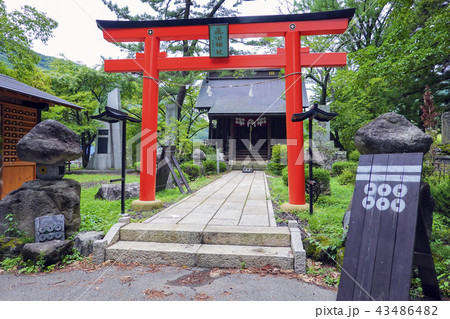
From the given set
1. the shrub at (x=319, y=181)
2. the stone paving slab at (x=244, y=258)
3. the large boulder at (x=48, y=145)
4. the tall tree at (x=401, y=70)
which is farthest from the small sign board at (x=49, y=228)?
the tall tree at (x=401, y=70)

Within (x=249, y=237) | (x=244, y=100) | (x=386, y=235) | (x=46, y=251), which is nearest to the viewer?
(x=386, y=235)

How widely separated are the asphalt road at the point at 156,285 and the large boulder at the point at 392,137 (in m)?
1.93

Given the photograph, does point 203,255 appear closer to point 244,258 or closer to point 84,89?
point 244,258

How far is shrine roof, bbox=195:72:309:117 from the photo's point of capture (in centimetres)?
1741

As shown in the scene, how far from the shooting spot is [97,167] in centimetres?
1875

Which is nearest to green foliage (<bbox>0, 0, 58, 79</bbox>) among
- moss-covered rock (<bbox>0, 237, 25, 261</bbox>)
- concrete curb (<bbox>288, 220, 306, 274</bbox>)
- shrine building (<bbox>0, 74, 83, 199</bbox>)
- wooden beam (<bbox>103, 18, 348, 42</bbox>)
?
shrine building (<bbox>0, 74, 83, 199</bbox>)

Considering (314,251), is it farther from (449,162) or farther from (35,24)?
(35,24)

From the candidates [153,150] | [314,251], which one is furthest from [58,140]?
[314,251]

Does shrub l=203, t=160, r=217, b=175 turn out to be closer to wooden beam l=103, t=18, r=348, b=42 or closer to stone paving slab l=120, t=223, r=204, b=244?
wooden beam l=103, t=18, r=348, b=42

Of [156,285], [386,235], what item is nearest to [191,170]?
[156,285]

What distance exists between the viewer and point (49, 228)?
12.3 feet

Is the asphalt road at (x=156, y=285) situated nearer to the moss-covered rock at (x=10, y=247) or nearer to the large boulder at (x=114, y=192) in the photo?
the moss-covered rock at (x=10, y=247)

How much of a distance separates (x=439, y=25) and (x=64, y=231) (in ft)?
29.9

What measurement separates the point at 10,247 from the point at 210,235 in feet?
9.53
